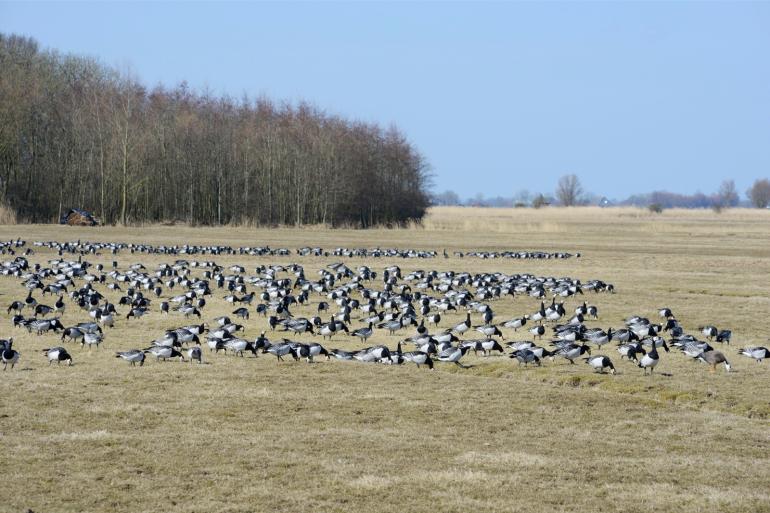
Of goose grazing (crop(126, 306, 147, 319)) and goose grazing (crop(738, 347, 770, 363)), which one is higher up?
goose grazing (crop(126, 306, 147, 319))

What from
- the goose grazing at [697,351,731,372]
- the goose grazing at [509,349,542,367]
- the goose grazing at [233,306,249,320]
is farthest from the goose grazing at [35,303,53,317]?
the goose grazing at [697,351,731,372]

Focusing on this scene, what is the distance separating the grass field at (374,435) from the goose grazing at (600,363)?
0.26 m

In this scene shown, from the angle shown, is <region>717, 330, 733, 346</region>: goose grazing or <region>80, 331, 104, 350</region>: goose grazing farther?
<region>717, 330, 733, 346</region>: goose grazing

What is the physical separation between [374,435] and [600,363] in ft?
21.3

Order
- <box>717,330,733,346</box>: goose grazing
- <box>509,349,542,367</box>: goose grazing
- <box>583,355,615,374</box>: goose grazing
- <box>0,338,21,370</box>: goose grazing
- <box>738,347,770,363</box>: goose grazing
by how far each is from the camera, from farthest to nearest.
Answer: <box>717,330,733,346</box>: goose grazing < <box>738,347,770,363</box>: goose grazing < <box>509,349,542,367</box>: goose grazing < <box>583,355,615,374</box>: goose grazing < <box>0,338,21,370</box>: goose grazing

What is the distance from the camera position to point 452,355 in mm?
18859

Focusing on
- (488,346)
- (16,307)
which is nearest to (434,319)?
(488,346)

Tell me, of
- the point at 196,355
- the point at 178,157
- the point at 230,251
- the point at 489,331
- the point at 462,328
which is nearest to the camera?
the point at 196,355

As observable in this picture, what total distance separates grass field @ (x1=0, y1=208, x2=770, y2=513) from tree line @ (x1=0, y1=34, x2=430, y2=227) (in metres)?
55.6

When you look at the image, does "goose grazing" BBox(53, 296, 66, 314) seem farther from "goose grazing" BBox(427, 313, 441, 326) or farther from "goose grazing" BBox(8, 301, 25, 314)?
"goose grazing" BBox(427, 313, 441, 326)

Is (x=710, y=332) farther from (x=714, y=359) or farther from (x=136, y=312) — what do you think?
(x=136, y=312)

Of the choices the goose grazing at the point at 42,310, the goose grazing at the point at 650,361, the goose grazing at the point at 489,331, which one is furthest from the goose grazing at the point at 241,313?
the goose grazing at the point at 650,361

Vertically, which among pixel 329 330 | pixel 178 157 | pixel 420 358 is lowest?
pixel 420 358

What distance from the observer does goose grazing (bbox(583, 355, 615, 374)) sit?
17.9 metres
